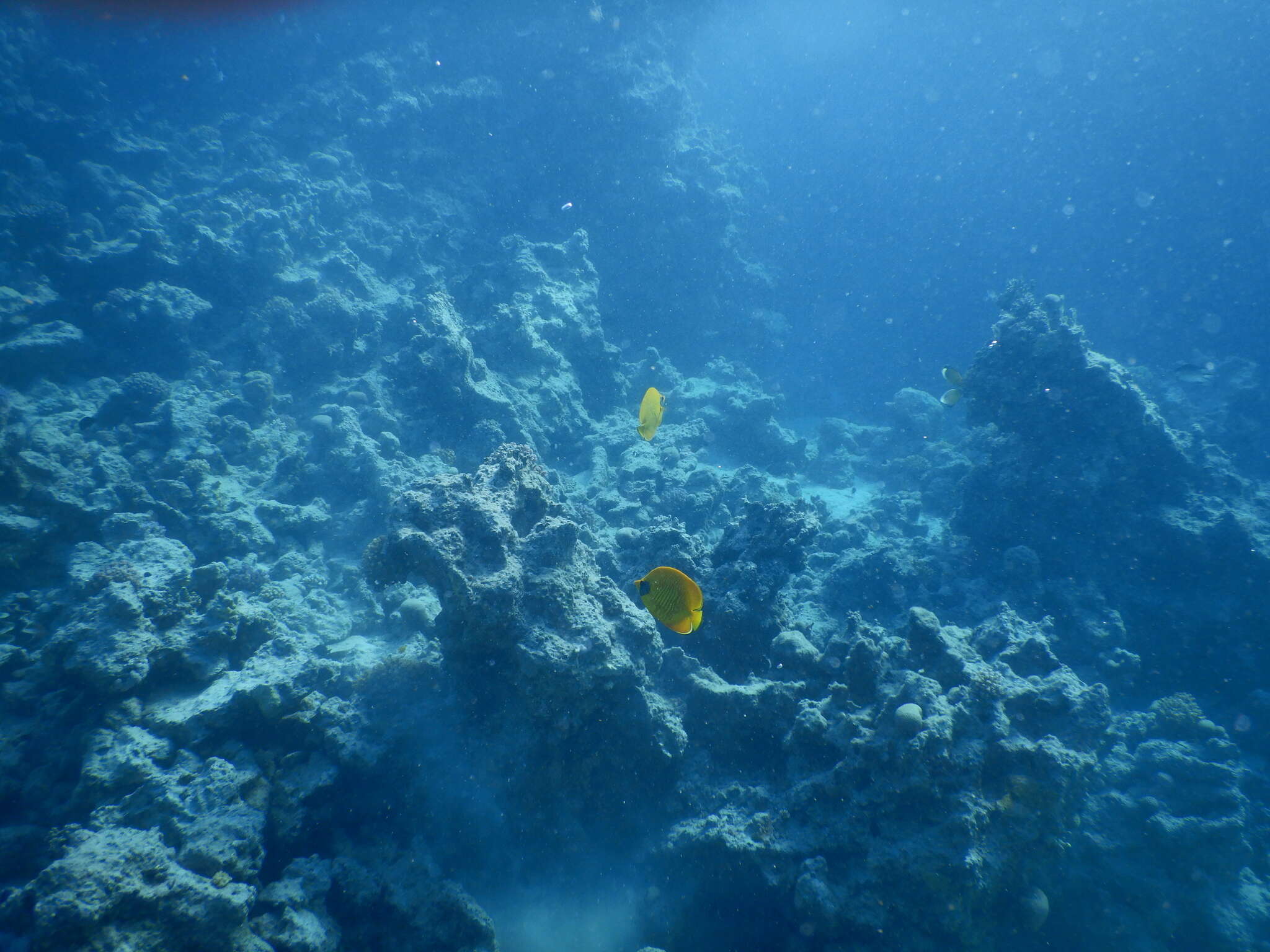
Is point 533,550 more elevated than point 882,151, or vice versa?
point 882,151

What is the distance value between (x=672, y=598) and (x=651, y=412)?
80.4 inches

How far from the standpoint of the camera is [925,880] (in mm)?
3688

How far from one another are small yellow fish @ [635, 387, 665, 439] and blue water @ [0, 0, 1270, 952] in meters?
1.40

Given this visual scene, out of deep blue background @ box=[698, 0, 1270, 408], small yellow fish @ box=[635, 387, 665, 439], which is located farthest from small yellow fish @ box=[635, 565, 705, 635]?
deep blue background @ box=[698, 0, 1270, 408]

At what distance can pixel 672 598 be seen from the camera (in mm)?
3498

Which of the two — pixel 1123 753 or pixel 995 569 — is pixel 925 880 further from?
pixel 995 569

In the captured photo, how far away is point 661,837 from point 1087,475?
9.82 metres

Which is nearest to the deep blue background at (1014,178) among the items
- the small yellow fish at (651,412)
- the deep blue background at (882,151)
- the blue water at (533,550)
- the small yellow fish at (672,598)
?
the deep blue background at (882,151)

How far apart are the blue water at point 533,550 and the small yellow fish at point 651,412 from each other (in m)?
1.40

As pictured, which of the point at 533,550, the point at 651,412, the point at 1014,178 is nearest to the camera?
the point at 533,550

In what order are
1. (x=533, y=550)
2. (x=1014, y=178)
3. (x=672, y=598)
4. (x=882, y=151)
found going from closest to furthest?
1. (x=672, y=598)
2. (x=533, y=550)
3. (x=882, y=151)
4. (x=1014, y=178)

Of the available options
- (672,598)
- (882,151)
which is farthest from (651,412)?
(882,151)

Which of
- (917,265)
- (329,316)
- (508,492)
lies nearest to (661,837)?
(508,492)

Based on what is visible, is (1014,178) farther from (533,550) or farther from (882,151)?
(533,550)
